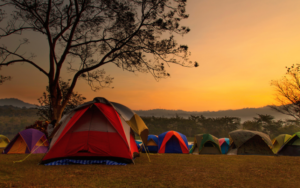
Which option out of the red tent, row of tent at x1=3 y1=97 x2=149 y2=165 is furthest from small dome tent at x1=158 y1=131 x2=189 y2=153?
the red tent

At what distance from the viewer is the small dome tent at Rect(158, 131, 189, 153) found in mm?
13750

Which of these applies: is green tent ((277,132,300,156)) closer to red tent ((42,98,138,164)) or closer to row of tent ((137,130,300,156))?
row of tent ((137,130,300,156))

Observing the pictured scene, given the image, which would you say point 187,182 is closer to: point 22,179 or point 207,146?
point 22,179

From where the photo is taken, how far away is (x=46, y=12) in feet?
45.9

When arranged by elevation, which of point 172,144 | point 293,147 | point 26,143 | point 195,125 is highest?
point 26,143

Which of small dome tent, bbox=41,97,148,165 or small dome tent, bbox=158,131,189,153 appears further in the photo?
small dome tent, bbox=158,131,189,153

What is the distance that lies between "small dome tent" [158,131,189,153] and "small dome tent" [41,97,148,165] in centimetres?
746

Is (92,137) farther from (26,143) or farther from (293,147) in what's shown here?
(293,147)

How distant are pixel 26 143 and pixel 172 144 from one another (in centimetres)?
930

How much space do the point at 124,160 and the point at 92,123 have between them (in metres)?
1.79

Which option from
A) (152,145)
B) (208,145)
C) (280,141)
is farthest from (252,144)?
(152,145)

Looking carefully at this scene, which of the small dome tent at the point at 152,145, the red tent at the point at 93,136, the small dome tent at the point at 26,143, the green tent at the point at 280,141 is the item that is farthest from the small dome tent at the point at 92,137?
the green tent at the point at 280,141

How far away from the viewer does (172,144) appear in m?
13.9

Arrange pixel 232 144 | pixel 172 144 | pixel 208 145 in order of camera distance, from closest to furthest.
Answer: pixel 232 144
pixel 172 144
pixel 208 145
